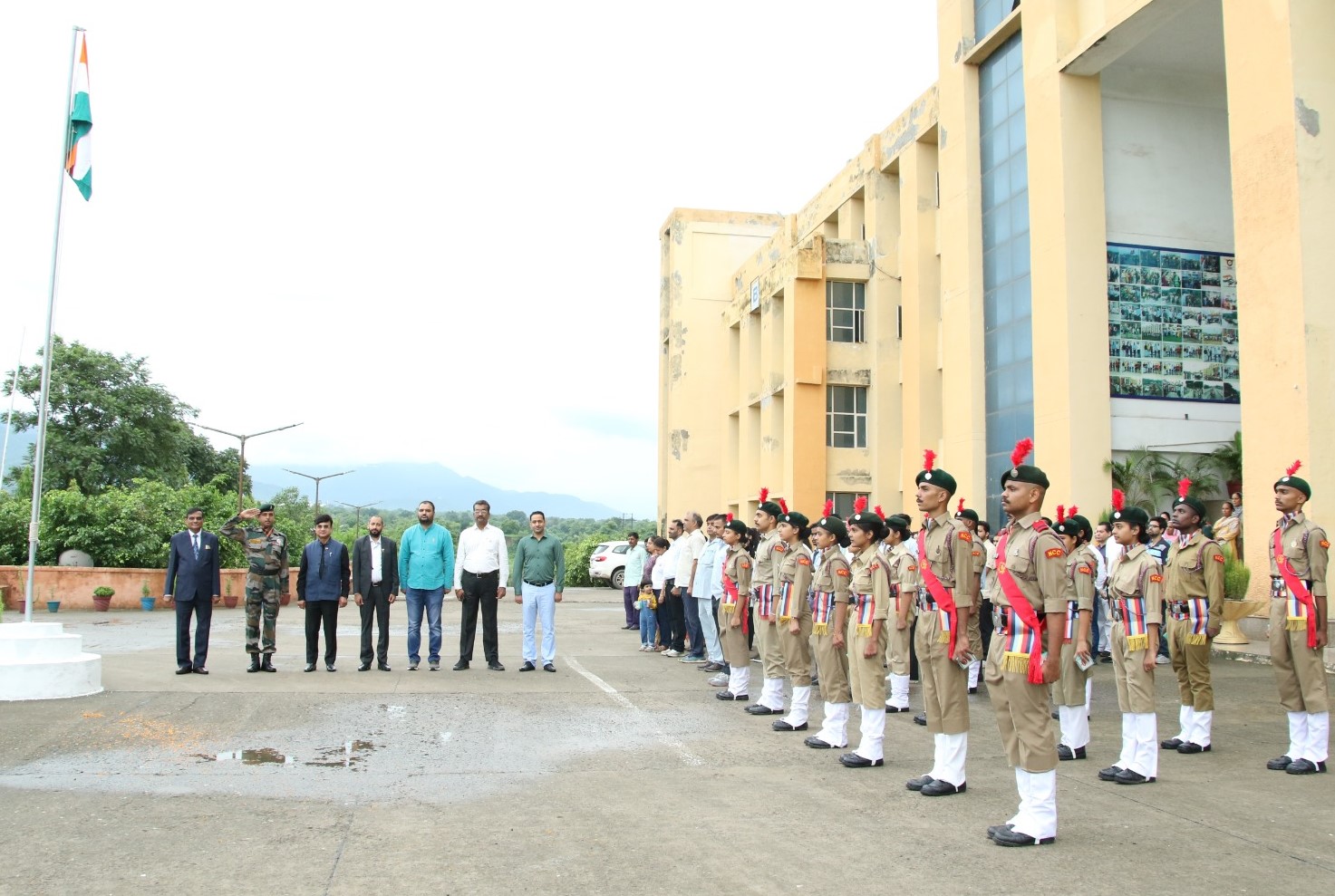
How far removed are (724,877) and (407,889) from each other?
142cm

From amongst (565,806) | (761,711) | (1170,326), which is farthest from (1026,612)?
(1170,326)

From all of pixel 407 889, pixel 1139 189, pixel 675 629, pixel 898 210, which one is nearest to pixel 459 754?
pixel 407 889

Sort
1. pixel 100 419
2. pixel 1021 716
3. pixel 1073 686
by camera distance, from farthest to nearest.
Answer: pixel 100 419, pixel 1073 686, pixel 1021 716

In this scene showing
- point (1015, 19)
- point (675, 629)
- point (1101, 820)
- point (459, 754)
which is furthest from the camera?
point (1015, 19)

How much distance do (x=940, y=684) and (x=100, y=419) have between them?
158 feet

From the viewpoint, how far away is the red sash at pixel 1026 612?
230 inches

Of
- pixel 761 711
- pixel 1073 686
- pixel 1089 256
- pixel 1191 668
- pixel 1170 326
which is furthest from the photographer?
pixel 1170 326

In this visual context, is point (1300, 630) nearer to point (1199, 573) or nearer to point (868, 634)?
point (1199, 573)

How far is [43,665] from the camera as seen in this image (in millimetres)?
9922

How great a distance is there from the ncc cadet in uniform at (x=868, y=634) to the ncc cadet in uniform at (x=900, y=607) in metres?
0.15

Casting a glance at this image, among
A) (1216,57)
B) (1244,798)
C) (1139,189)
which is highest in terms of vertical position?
(1216,57)

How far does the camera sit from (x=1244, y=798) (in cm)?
670

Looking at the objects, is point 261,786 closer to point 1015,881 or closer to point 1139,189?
point 1015,881

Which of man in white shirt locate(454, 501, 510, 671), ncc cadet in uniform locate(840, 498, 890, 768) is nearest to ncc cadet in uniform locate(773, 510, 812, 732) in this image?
ncc cadet in uniform locate(840, 498, 890, 768)
